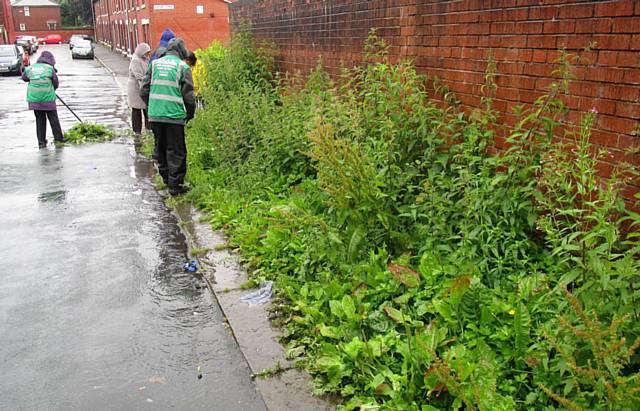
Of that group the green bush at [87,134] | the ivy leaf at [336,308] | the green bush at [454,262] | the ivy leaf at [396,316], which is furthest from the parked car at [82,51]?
the ivy leaf at [396,316]

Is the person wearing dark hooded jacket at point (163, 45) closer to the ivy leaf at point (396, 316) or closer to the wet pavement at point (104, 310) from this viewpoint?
the wet pavement at point (104, 310)

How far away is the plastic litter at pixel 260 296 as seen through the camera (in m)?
4.77

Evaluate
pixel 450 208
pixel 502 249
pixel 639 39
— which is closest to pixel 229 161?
pixel 450 208

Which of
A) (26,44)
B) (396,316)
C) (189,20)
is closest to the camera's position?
(396,316)

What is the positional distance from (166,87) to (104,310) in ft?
12.9

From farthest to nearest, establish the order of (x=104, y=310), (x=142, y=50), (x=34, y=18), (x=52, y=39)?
(x=34, y=18) < (x=52, y=39) < (x=142, y=50) < (x=104, y=310)

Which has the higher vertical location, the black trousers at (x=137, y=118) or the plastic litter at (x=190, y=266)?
the black trousers at (x=137, y=118)

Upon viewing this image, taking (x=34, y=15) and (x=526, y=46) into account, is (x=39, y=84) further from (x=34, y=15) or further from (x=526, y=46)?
→ (x=34, y=15)

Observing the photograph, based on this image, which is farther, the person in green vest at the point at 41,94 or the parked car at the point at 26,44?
the parked car at the point at 26,44

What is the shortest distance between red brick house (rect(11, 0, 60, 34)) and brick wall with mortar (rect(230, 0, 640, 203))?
354 ft

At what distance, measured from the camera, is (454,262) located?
156 inches

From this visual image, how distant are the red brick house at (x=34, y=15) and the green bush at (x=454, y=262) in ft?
358

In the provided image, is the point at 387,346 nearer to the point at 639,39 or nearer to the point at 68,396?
the point at 68,396

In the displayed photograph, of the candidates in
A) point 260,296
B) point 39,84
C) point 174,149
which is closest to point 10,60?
point 39,84
